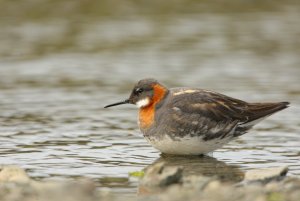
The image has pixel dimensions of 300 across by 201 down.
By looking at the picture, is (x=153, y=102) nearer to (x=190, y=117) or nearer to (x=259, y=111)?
(x=190, y=117)

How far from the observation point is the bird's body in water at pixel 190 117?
15695mm

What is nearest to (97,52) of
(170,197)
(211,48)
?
(211,48)

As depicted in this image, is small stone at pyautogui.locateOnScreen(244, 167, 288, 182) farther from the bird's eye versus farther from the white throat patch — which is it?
the bird's eye

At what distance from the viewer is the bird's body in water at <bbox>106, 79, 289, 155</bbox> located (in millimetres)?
15695

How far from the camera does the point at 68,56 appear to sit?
25.9 metres

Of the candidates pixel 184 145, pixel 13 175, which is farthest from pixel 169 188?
pixel 184 145

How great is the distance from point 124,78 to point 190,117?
7.46 meters

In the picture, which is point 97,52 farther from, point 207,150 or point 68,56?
point 207,150

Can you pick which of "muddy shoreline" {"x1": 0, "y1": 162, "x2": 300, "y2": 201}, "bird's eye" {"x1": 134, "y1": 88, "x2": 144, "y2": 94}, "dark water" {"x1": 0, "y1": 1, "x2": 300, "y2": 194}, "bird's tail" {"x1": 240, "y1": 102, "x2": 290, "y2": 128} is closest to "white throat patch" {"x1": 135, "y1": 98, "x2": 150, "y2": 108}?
"bird's eye" {"x1": 134, "y1": 88, "x2": 144, "y2": 94}

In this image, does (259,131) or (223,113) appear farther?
(259,131)

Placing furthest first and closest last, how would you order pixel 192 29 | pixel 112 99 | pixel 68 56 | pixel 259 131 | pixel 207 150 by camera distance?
1. pixel 192 29
2. pixel 68 56
3. pixel 112 99
4. pixel 259 131
5. pixel 207 150

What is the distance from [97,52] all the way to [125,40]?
4.34ft

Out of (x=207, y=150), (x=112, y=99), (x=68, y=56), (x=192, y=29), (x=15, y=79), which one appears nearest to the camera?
(x=207, y=150)

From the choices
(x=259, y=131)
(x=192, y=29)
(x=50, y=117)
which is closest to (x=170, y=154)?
(x=259, y=131)
